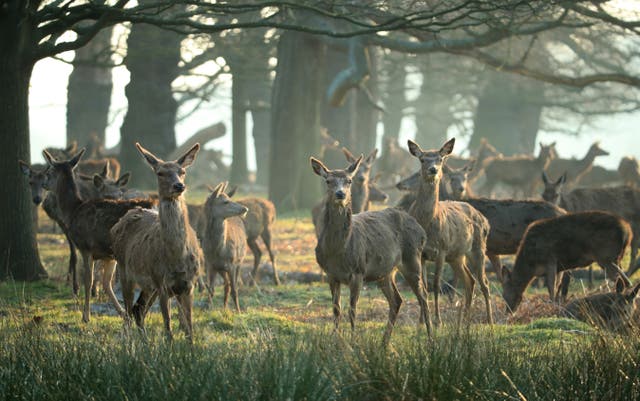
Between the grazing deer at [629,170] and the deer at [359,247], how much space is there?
2102 cm

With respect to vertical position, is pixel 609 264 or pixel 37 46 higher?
pixel 37 46

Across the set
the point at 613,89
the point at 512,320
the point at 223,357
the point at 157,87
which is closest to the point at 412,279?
the point at 512,320

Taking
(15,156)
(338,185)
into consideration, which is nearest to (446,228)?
(338,185)

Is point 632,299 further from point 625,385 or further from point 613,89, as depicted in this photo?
point 613,89

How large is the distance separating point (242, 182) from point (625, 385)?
104ft

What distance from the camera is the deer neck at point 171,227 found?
396 inches

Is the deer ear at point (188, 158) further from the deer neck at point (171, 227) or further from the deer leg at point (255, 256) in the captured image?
the deer leg at point (255, 256)

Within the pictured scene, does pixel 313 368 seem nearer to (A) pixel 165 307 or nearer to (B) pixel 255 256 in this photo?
(A) pixel 165 307

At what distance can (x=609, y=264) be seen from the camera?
14.2m

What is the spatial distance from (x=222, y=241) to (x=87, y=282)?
2.36 meters

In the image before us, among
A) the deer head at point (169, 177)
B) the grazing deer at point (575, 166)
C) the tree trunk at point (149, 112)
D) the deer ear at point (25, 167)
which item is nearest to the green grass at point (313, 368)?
the deer head at point (169, 177)

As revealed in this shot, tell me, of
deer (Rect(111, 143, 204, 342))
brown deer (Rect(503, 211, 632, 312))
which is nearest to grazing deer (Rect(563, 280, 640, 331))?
brown deer (Rect(503, 211, 632, 312))

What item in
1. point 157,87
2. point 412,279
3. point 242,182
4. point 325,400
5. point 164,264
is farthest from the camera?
point 242,182

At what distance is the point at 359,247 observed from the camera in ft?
36.1
